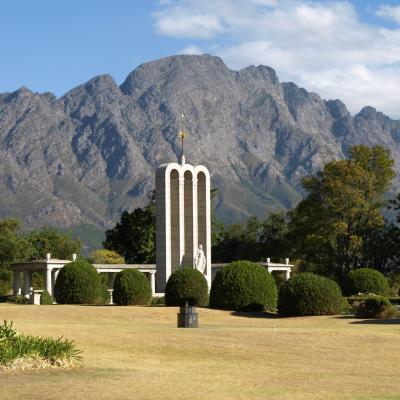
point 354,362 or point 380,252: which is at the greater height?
point 380,252

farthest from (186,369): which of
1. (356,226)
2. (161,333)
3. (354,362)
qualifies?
(356,226)

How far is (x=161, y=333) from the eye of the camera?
→ 27.7 meters

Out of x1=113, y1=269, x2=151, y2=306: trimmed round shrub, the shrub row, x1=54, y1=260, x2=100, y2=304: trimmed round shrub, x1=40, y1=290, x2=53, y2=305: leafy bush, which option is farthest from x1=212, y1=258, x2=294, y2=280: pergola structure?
x1=113, y1=269, x2=151, y2=306: trimmed round shrub

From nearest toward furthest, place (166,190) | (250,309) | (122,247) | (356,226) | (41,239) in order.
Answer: (250,309) < (166,190) < (356,226) < (122,247) < (41,239)

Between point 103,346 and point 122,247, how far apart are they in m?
65.2

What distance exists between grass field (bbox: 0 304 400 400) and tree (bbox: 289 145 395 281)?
3535 centimetres

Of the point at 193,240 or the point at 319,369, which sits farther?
the point at 193,240

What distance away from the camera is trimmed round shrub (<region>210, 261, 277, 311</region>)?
4316 centimetres

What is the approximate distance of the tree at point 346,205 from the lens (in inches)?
2736

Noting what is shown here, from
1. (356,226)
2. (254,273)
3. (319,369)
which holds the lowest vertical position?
(319,369)

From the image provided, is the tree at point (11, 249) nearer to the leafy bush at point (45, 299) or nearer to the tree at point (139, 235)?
the tree at point (139, 235)

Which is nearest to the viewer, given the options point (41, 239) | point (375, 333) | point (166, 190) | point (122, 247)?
point (375, 333)

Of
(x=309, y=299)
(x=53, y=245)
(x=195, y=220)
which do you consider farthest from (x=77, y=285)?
(x=53, y=245)

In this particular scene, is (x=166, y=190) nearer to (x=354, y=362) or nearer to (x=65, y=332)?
(x=65, y=332)
